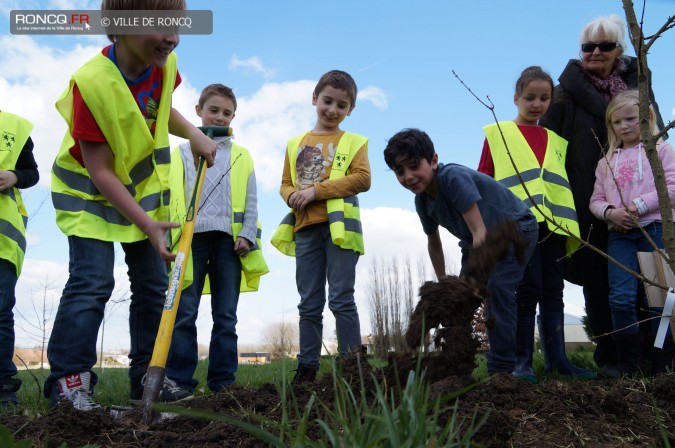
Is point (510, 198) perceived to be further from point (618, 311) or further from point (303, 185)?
point (303, 185)

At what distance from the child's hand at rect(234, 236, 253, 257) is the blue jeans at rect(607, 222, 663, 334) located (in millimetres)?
2560

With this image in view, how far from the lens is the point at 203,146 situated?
314 cm

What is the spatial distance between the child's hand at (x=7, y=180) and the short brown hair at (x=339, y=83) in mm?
2270

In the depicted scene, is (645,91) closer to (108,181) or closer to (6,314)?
(108,181)

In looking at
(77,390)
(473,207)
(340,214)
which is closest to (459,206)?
(473,207)

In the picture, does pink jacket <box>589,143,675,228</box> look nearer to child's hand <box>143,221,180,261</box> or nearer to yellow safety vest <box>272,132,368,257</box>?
yellow safety vest <box>272,132,368,257</box>

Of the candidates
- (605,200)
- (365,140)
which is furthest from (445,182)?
(605,200)

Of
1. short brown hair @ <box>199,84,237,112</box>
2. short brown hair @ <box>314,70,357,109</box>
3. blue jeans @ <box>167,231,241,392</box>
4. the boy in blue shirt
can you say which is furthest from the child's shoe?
short brown hair @ <box>314,70,357,109</box>

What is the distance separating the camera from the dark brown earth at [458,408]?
2205 millimetres

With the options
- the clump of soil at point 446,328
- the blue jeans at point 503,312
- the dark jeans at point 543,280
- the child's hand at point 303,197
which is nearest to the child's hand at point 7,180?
the child's hand at point 303,197

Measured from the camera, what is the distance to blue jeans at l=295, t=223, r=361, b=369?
4.24 meters

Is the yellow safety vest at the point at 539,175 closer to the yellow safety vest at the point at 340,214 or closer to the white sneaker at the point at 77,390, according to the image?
the yellow safety vest at the point at 340,214

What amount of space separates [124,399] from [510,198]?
9.52ft

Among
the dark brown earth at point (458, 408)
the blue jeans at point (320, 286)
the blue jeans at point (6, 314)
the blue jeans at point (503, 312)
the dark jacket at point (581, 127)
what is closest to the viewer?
the dark brown earth at point (458, 408)
